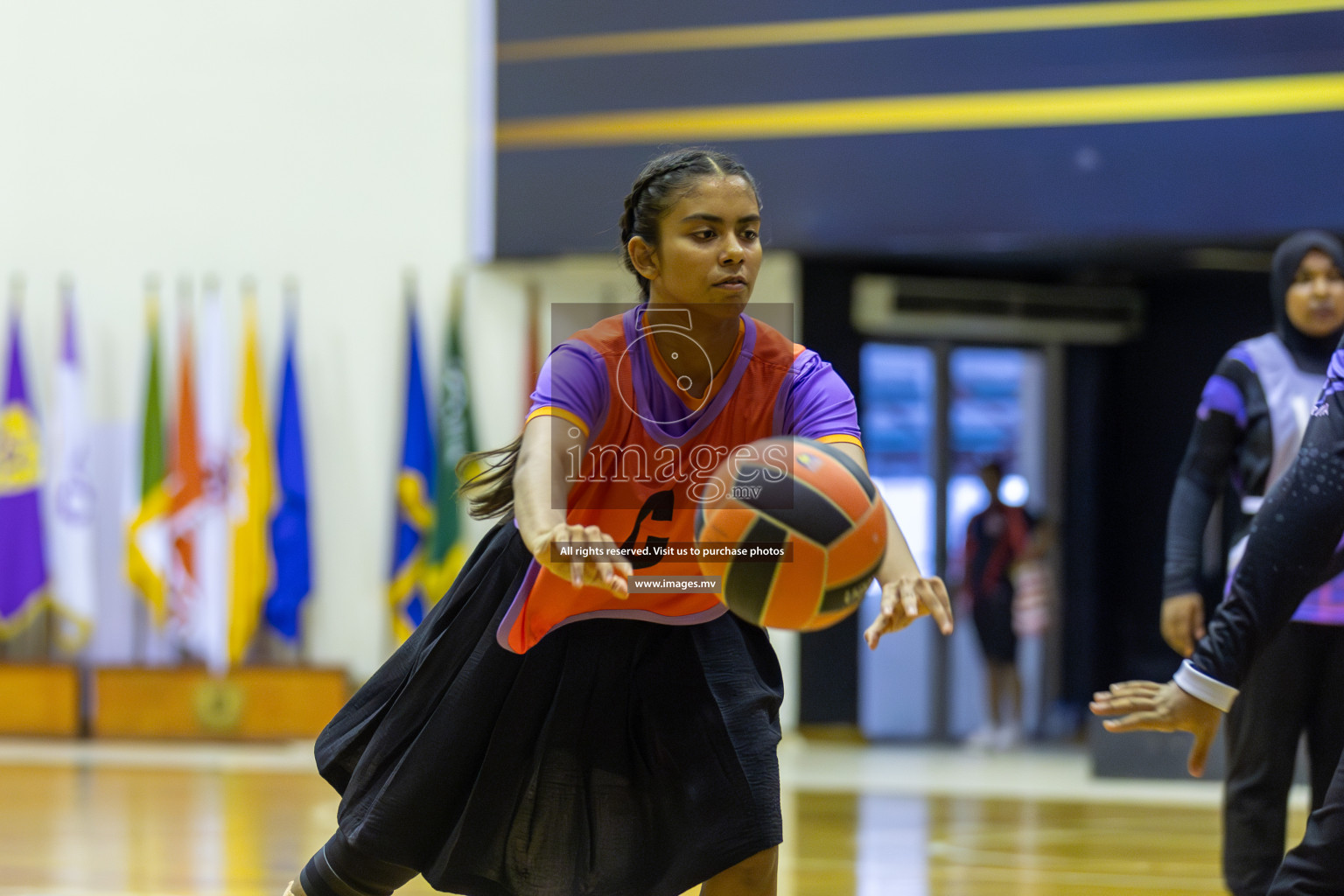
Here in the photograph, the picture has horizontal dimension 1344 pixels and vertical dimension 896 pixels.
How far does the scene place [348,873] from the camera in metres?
2.49

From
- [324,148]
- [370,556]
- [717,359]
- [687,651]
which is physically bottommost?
[370,556]

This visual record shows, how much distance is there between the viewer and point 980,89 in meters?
7.94

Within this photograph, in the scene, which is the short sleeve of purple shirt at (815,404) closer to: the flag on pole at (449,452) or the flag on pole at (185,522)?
the flag on pole at (449,452)

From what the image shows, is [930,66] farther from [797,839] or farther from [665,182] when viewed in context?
[665,182]

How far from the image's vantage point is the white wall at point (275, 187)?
9.02 metres

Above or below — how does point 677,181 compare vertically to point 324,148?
below

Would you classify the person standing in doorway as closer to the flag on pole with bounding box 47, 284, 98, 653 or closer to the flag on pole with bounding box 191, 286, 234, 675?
the flag on pole with bounding box 191, 286, 234, 675

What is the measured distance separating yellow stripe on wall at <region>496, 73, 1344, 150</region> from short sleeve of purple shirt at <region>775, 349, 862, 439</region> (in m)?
5.97


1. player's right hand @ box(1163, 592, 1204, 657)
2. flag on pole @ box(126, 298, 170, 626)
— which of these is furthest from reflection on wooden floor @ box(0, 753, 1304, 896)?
flag on pole @ box(126, 298, 170, 626)

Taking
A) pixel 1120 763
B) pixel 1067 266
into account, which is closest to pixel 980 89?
pixel 1067 266

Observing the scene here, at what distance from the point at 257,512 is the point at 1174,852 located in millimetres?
5705

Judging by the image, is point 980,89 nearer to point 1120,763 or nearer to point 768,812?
point 1120,763

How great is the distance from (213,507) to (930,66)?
502cm

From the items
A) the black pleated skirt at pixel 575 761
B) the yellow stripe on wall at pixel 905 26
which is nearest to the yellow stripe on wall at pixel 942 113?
the yellow stripe on wall at pixel 905 26
